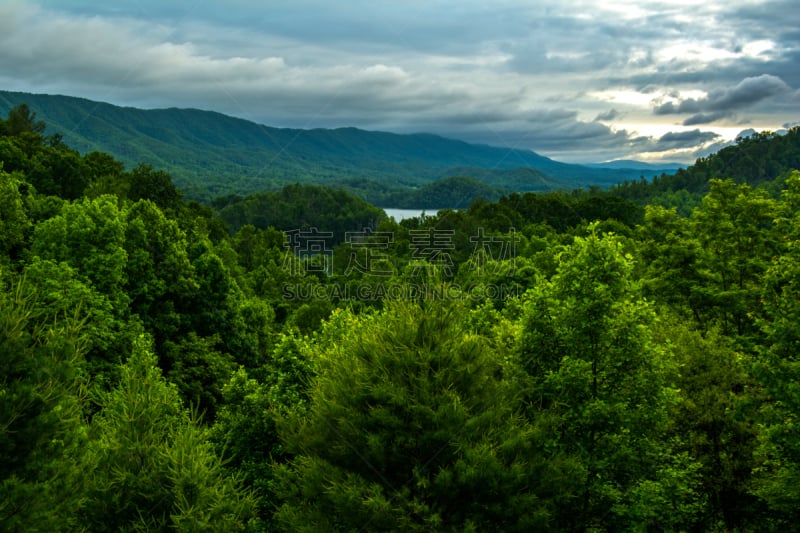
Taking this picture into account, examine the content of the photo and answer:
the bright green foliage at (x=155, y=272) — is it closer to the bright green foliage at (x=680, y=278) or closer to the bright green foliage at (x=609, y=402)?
the bright green foliage at (x=609, y=402)

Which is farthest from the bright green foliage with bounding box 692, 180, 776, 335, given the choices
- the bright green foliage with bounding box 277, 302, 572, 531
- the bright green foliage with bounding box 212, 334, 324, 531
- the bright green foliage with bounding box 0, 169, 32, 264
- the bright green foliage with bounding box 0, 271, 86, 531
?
the bright green foliage with bounding box 0, 169, 32, 264

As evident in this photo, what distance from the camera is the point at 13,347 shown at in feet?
39.8

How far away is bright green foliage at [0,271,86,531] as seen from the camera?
11.3 meters

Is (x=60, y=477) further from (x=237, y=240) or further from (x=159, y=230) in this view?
(x=237, y=240)

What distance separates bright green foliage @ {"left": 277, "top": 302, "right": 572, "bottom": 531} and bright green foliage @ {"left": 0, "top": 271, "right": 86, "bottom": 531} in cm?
527

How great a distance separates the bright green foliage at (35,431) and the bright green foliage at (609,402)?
1226 cm

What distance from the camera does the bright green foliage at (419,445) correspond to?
44.0 feet

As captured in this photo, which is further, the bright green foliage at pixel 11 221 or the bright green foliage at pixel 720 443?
the bright green foliage at pixel 11 221

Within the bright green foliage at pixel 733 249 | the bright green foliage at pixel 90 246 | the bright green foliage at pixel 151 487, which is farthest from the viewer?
the bright green foliage at pixel 733 249

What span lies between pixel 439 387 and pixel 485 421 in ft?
4.59

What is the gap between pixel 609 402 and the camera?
16953mm

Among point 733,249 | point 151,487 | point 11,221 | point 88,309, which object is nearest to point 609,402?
point 151,487

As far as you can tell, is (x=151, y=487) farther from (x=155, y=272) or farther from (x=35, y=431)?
(x=155, y=272)

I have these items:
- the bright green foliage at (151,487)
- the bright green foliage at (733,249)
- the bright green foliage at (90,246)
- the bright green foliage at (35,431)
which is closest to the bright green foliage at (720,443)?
the bright green foliage at (733,249)
